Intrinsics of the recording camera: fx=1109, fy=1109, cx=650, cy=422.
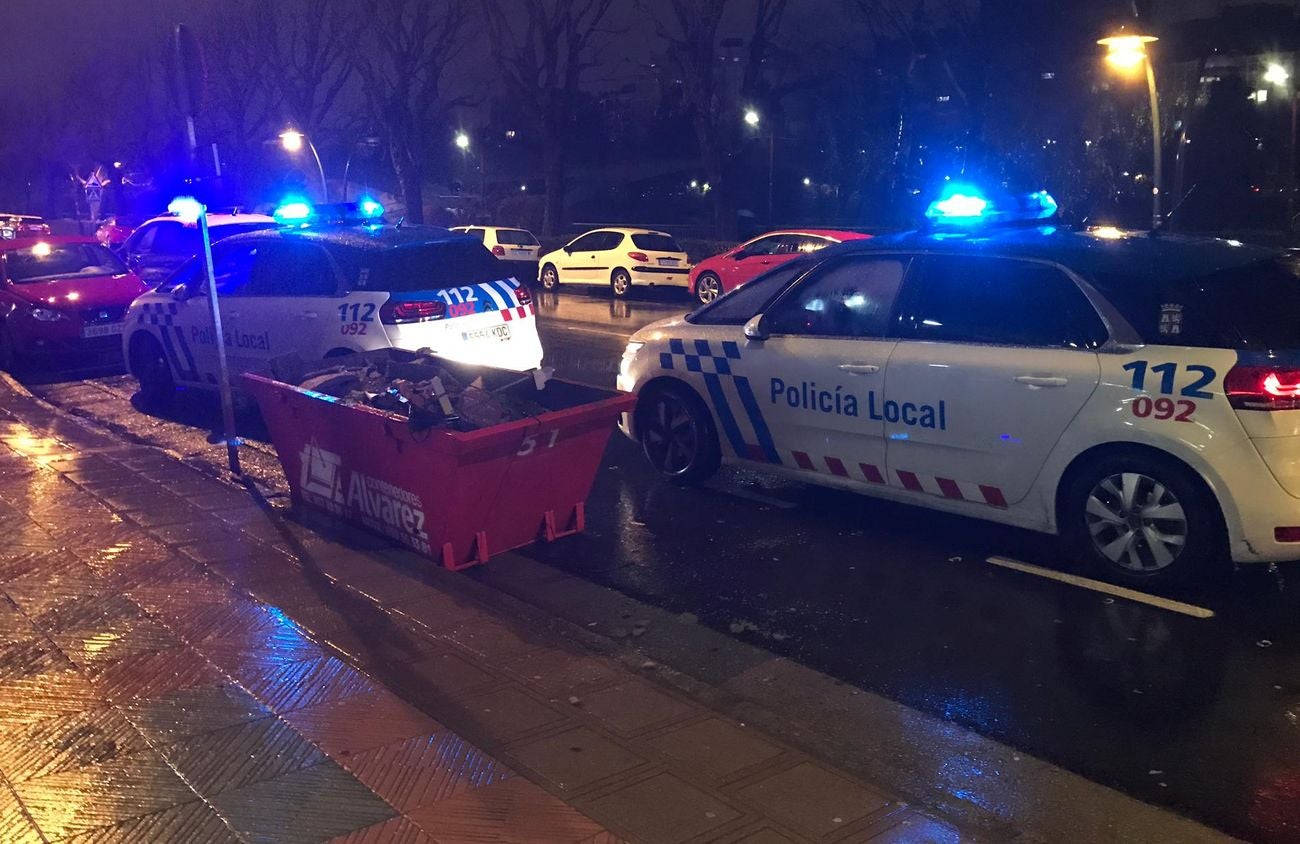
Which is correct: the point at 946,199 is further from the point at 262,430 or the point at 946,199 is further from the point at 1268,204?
the point at 1268,204

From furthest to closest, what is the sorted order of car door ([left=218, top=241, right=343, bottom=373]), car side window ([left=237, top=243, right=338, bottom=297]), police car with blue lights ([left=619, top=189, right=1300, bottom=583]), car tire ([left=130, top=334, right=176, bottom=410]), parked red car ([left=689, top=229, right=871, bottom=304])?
parked red car ([left=689, top=229, right=871, bottom=304])
car tire ([left=130, top=334, right=176, bottom=410])
car side window ([left=237, top=243, right=338, bottom=297])
car door ([left=218, top=241, right=343, bottom=373])
police car with blue lights ([left=619, top=189, right=1300, bottom=583])

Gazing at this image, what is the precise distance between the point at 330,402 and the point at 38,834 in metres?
3.16

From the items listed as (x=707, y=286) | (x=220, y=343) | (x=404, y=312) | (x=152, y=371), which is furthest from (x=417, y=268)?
(x=707, y=286)

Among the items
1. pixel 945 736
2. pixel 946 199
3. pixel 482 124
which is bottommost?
pixel 945 736

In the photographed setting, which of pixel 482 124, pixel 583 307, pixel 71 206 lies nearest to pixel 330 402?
pixel 583 307

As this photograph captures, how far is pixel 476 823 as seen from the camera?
137 inches

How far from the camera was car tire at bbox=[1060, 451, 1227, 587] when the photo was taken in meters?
5.13

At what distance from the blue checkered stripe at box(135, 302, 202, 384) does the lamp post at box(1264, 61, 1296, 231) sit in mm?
30732

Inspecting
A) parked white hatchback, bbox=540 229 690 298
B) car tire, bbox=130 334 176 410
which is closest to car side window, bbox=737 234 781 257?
parked white hatchback, bbox=540 229 690 298

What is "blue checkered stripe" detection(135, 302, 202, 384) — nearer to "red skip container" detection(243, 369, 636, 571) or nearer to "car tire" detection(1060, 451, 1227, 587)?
"red skip container" detection(243, 369, 636, 571)

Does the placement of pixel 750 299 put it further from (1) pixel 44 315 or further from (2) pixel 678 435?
(1) pixel 44 315

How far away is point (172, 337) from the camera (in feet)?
34.8

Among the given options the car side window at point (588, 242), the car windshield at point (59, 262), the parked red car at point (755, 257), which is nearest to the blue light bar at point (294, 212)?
the car windshield at point (59, 262)

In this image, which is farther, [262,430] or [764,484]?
[262,430]
